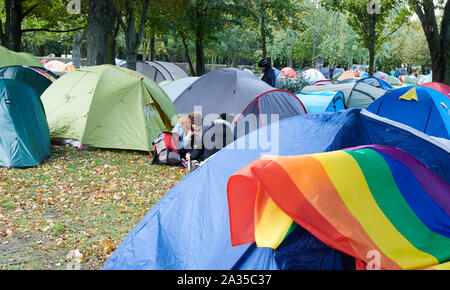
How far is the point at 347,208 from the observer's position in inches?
103

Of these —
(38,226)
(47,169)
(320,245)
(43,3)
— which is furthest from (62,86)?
(43,3)

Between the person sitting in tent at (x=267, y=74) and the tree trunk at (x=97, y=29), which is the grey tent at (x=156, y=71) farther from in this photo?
the person sitting in tent at (x=267, y=74)

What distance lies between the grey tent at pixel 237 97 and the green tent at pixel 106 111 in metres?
1.43

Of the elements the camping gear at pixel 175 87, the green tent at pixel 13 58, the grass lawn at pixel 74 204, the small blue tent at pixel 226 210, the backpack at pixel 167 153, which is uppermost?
the green tent at pixel 13 58

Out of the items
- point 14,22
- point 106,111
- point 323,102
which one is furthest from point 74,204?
point 14,22

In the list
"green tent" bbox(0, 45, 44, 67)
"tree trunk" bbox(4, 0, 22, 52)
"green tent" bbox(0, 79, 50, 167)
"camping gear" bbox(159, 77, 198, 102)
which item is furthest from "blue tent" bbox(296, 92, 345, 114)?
"tree trunk" bbox(4, 0, 22, 52)

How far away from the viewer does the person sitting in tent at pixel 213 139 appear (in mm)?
7641

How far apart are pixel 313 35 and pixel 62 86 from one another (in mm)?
38955

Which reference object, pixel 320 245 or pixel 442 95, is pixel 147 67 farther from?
pixel 320 245

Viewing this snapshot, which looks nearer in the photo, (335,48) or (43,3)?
(43,3)

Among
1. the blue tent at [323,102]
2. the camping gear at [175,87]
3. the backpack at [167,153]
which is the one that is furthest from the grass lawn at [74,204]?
the blue tent at [323,102]

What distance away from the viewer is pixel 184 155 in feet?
27.4

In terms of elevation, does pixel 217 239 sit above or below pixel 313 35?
below

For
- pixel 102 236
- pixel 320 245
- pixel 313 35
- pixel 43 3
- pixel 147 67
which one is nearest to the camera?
pixel 320 245
